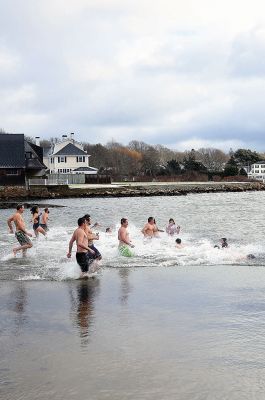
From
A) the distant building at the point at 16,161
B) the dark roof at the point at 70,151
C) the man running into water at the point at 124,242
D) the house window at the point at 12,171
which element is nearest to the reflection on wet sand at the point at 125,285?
the man running into water at the point at 124,242

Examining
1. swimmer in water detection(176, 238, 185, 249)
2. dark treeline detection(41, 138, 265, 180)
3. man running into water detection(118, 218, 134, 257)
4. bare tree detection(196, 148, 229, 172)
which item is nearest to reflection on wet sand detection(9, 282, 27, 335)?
man running into water detection(118, 218, 134, 257)

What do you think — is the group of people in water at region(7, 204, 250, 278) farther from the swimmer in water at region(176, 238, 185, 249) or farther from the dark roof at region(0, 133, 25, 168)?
the dark roof at region(0, 133, 25, 168)

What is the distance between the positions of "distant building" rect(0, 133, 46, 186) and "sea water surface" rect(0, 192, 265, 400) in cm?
5580

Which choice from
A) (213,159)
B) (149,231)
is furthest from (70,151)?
(213,159)

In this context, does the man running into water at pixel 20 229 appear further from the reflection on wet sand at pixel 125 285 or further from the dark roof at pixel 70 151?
the dark roof at pixel 70 151

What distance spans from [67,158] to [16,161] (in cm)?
2658

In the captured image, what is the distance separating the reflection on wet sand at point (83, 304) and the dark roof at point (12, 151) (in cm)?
6135

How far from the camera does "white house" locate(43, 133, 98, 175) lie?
9819 cm

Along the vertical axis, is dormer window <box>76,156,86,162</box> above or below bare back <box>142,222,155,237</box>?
above

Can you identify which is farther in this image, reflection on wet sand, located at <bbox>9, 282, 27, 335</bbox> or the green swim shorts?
the green swim shorts

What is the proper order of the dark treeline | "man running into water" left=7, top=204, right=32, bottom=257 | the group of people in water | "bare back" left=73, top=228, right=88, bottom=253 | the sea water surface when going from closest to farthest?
the sea water surface, "bare back" left=73, top=228, right=88, bottom=253, the group of people in water, "man running into water" left=7, top=204, right=32, bottom=257, the dark treeline

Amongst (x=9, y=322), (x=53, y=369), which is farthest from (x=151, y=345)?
(x=9, y=322)

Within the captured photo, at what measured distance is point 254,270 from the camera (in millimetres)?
14461

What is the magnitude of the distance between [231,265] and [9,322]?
8.24 meters
